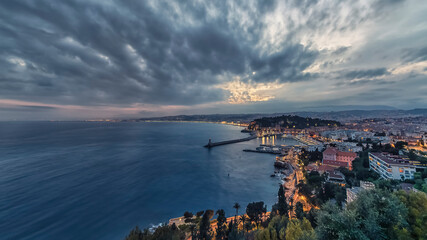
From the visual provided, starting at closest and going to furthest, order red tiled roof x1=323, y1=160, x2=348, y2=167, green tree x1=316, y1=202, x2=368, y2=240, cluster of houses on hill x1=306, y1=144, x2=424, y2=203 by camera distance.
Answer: green tree x1=316, y1=202, x2=368, y2=240 → cluster of houses on hill x1=306, y1=144, x2=424, y2=203 → red tiled roof x1=323, y1=160, x2=348, y2=167

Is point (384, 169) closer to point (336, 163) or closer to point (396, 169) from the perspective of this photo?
point (396, 169)

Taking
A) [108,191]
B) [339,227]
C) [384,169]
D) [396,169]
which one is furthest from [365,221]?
[108,191]

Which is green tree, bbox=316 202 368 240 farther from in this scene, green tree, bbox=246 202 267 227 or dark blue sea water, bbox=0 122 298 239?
dark blue sea water, bbox=0 122 298 239

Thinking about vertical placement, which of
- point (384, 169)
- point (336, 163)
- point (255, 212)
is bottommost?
point (255, 212)

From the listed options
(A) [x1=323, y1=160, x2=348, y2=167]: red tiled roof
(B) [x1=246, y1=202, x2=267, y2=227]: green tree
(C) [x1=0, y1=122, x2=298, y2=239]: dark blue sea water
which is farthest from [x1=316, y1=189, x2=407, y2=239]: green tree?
(A) [x1=323, y1=160, x2=348, y2=167]: red tiled roof

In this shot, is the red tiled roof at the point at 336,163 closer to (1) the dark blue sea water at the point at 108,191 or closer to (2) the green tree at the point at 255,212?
(1) the dark blue sea water at the point at 108,191

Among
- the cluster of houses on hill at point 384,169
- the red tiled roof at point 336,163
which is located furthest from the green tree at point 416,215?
the red tiled roof at point 336,163

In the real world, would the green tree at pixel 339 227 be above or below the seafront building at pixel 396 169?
above

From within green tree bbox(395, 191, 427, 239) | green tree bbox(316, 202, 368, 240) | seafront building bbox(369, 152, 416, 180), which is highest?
green tree bbox(316, 202, 368, 240)

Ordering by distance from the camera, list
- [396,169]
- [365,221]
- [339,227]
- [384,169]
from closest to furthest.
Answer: [339,227]
[365,221]
[396,169]
[384,169]

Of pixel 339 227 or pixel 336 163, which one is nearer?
pixel 339 227

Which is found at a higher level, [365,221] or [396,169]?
[365,221]

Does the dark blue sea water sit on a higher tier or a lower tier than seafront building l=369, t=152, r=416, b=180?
lower
